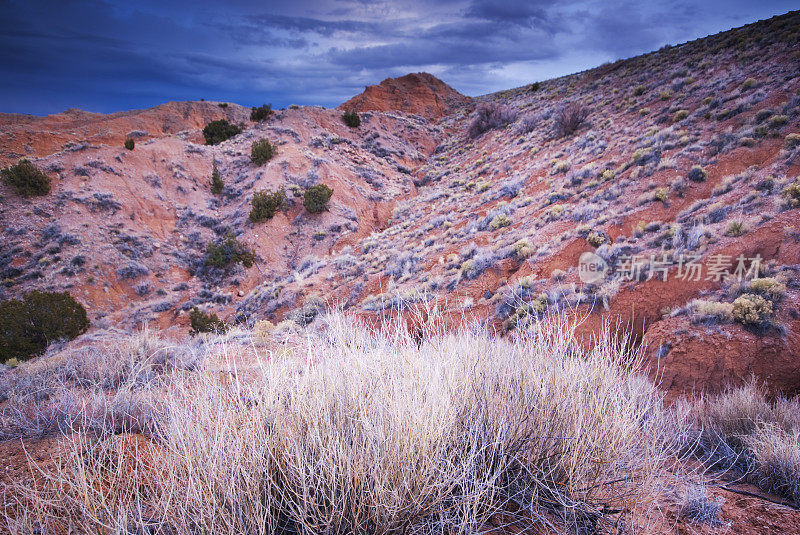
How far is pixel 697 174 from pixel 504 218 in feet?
16.9

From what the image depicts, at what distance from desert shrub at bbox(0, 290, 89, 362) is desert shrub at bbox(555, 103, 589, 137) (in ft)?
72.8

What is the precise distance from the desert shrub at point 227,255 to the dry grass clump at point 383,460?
49.2 ft

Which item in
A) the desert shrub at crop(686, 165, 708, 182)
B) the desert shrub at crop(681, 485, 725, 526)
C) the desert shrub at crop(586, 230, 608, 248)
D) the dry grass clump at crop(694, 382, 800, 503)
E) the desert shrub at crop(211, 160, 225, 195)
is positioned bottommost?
the dry grass clump at crop(694, 382, 800, 503)

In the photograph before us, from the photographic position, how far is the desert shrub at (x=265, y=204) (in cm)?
1781

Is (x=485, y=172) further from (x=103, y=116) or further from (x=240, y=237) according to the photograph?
(x=103, y=116)

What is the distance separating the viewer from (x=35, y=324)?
9.09 metres

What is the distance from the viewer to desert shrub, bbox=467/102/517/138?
2583cm

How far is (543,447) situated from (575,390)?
52 centimetres

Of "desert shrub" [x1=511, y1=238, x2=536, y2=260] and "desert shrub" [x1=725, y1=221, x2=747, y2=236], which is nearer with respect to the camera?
"desert shrub" [x1=725, y1=221, x2=747, y2=236]

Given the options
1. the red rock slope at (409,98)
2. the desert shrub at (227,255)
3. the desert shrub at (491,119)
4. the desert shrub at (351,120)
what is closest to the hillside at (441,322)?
the desert shrub at (227,255)

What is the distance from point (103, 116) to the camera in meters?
40.2

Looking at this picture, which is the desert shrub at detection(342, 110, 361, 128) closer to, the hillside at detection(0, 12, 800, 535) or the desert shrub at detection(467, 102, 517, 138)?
the hillside at detection(0, 12, 800, 535)

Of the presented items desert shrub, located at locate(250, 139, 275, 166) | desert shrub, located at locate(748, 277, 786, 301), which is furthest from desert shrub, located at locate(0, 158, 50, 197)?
desert shrub, located at locate(748, 277, 786, 301)

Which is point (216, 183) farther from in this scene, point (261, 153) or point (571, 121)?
point (571, 121)
